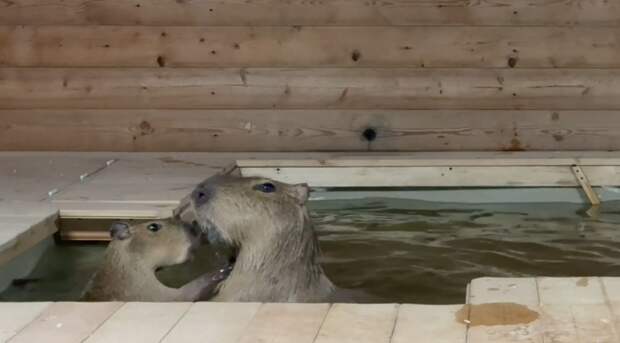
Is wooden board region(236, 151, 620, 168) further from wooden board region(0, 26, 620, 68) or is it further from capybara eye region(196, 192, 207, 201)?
capybara eye region(196, 192, 207, 201)

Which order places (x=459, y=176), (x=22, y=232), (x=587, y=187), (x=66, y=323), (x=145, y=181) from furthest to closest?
(x=459, y=176), (x=587, y=187), (x=145, y=181), (x=22, y=232), (x=66, y=323)

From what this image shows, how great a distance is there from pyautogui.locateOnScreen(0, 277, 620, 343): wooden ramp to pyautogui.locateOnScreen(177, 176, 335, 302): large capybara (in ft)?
2.59

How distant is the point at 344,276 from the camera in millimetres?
5105

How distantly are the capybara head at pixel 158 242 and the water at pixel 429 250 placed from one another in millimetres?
307

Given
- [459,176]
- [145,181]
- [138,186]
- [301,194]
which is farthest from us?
[459,176]

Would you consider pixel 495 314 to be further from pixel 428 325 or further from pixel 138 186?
pixel 138 186

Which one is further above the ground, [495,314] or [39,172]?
[495,314]

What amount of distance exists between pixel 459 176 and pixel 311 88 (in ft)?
4.90

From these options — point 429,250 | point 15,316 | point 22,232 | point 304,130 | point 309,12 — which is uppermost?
point 309,12

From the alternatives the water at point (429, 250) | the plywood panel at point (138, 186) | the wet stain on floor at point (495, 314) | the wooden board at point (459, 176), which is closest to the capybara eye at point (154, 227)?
the water at point (429, 250)

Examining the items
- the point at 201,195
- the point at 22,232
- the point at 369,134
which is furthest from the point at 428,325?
the point at 369,134

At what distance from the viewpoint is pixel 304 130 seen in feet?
25.1

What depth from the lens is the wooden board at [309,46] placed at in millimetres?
7480

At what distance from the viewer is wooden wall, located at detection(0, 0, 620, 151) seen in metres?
7.50
